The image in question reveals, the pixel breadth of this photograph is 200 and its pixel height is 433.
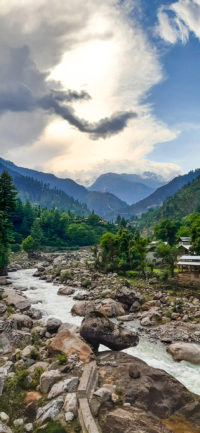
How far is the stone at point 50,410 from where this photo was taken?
36.8ft

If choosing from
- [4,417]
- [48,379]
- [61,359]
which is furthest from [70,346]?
[4,417]

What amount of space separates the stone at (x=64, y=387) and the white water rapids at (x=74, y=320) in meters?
6.98

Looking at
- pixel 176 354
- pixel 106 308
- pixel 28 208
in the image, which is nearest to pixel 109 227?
pixel 28 208

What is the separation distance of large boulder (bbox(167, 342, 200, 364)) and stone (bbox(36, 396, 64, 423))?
1031 cm

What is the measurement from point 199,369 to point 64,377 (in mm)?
9483

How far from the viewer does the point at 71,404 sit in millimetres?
11641

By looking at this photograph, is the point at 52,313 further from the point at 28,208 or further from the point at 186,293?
the point at 28,208

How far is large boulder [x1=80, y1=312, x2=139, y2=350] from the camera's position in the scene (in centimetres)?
1830

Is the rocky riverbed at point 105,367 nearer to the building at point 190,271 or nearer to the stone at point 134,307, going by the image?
the stone at point 134,307

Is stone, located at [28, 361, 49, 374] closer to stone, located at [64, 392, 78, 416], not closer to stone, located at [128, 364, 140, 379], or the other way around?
stone, located at [64, 392, 78, 416]

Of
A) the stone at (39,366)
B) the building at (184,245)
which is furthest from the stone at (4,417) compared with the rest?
the building at (184,245)

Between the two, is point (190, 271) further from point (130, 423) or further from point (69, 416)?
point (69, 416)

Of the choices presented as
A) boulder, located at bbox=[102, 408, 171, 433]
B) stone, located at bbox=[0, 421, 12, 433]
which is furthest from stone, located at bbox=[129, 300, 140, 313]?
stone, located at bbox=[0, 421, 12, 433]

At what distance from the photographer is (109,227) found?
452 feet
